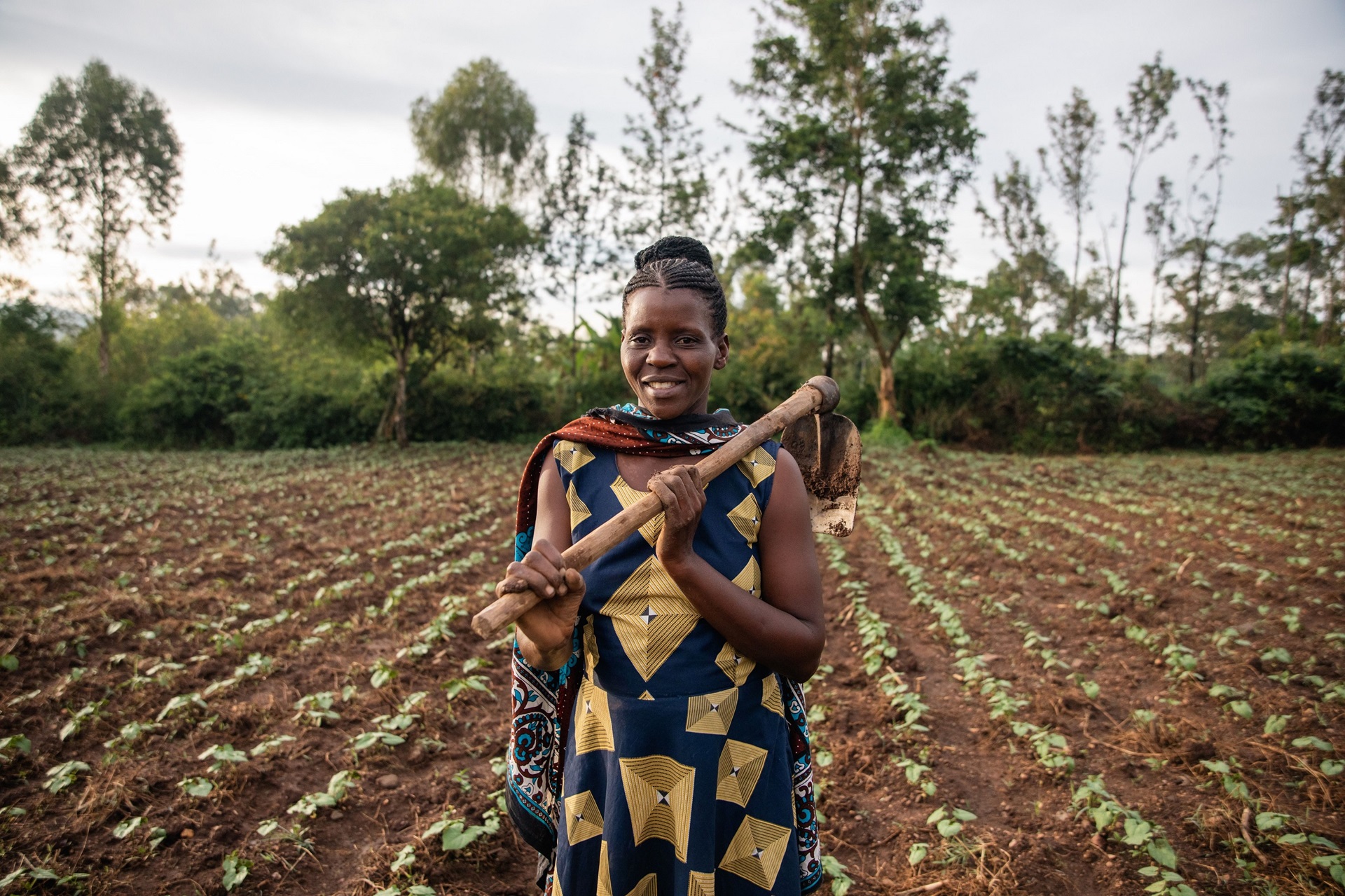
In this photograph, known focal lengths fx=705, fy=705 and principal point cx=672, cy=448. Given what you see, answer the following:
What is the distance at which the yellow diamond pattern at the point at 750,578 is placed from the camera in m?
1.28

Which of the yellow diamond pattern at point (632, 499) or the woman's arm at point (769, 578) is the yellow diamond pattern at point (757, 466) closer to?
the woman's arm at point (769, 578)

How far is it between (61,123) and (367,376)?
13.8 metres

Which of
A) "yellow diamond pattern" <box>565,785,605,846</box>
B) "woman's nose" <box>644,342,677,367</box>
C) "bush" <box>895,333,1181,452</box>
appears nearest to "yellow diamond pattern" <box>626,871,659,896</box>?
"yellow diamond pattern" <box>565,785,605,846</box>

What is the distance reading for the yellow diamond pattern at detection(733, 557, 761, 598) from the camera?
4.20 ft

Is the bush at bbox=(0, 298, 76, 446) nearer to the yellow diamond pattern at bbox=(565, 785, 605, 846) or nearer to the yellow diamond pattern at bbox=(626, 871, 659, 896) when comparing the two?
the yellow diamond pattern at bbox=(565, 785, 605, 846)

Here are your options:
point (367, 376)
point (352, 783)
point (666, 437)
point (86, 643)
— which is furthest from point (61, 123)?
point (666, 437)

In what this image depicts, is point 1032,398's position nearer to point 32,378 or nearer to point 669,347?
point 669,347

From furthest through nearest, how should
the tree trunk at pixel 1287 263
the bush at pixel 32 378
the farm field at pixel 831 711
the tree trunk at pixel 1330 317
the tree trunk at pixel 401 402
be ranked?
the tree trunk at pixel 1287 263 → the tree trunk at pixel 1330 317 → the bush at pixel 32 378 → the tree trunk at pixel 401 402 → the farm field at pixel 831 711

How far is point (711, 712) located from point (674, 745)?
0.08 m

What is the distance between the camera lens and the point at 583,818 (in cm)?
126

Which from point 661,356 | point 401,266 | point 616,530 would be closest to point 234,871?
point 616,530

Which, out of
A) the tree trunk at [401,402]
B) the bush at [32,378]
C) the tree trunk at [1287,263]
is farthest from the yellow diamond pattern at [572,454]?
the tree trunk at [1287,263]

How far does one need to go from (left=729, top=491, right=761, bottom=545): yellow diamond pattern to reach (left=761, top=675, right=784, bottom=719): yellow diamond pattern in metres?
0.26

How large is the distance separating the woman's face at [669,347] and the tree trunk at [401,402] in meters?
17.0
